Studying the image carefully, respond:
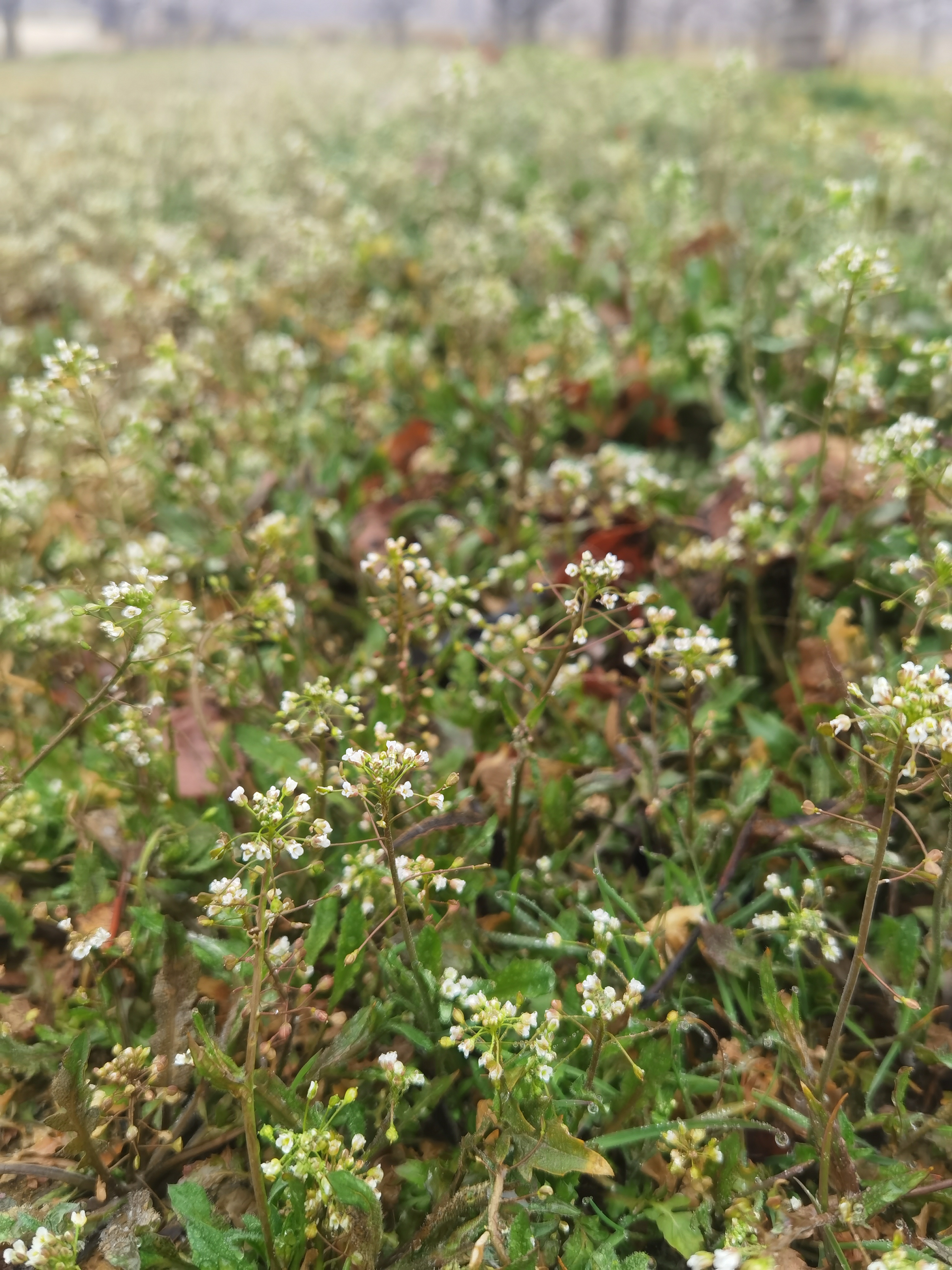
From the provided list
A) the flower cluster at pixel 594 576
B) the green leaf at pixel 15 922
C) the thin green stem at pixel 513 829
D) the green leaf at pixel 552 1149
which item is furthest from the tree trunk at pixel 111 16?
the green leaf at pixel 552 1149

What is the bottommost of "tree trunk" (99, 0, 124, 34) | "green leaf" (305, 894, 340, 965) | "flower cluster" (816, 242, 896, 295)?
"green leaf" (305, 894, 340, 965)

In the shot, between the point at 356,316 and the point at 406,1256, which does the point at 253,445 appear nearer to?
the point at 356,316

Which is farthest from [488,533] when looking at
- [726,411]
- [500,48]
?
[500,48]

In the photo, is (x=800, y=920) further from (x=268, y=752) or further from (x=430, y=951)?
(x=268, y=752)

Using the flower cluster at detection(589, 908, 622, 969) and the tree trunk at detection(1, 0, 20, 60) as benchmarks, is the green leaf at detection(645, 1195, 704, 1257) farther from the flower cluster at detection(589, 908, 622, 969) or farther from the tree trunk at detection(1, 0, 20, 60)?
the tree trunk at detection(1, 0, 20, 60)

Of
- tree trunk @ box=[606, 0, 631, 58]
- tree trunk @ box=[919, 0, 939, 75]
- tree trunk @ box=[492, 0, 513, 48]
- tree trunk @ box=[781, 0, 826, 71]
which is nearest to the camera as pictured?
tree trunk @ box=[781, 0, 826, 71]

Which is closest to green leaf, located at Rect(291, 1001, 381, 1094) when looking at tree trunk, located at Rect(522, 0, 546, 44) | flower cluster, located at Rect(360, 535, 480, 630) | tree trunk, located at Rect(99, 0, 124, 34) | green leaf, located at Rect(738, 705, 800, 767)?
flower cluster, located at Rect(360, 535, 480, 630)

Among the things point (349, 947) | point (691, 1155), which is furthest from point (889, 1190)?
point (349, 947)
